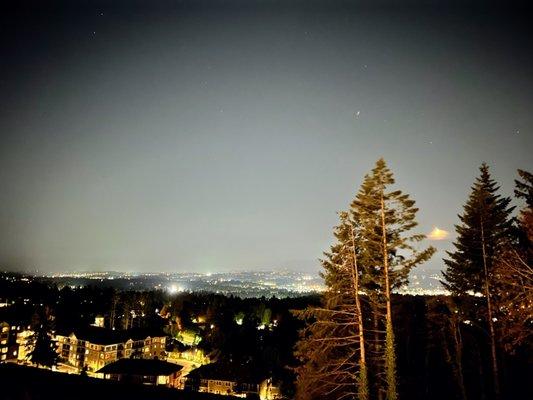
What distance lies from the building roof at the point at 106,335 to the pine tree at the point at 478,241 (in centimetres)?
5299

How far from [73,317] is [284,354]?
50.3 m

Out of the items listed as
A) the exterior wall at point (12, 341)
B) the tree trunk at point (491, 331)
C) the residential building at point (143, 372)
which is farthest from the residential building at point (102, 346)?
the tree trunk at point (491, 331)

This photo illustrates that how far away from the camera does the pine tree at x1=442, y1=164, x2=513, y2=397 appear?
20312 mm

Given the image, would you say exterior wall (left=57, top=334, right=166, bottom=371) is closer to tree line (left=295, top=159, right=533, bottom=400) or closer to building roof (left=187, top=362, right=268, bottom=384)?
building roof (left=187, top=362, right=268, bottom=384)

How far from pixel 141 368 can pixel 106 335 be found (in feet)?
65.3

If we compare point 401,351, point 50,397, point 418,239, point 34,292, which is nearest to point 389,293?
point 418,239

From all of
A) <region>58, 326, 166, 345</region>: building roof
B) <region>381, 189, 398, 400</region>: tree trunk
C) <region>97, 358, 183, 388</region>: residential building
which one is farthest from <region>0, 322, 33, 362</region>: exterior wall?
<region>381, 189, 398, 400</region>: tree trunk

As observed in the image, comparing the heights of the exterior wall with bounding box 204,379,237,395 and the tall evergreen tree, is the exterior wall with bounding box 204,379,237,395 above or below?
below

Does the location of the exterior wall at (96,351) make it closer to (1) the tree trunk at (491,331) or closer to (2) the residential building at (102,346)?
(2) the residential building at (102,346)

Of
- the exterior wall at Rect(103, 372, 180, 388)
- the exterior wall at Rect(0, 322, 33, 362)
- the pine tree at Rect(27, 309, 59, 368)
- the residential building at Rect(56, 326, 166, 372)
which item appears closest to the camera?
the exterior wall at Rect(103, 372, 180, 388)

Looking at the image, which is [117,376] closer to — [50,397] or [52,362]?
[52,362]

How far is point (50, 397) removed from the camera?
16.0 meters

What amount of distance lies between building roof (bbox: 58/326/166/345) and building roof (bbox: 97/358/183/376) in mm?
13815

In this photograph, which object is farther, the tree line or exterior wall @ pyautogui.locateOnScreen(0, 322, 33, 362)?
exterior wall @ pyautogui.locateOnScreen(0, 322, 33, 362)
